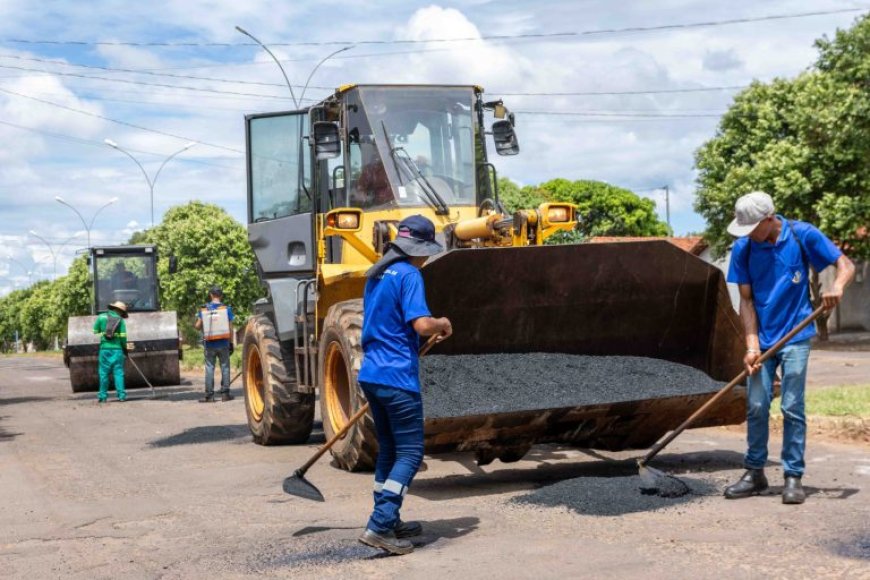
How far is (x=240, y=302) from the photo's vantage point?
57.1 meters

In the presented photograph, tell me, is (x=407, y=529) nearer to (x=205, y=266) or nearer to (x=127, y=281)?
(x=127, y=281)

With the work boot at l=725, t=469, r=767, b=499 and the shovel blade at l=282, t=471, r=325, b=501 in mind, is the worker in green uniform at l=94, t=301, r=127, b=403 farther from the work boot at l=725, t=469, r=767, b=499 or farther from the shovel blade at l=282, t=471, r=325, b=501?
the work boot at l=725, t=469, r=767, b=499

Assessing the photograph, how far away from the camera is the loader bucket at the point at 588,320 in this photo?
7.86 metres

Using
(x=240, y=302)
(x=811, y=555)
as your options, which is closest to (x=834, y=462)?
(x=811, y=555)

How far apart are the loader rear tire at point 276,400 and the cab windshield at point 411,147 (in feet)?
6.91

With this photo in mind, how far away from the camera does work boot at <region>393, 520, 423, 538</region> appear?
6168mm

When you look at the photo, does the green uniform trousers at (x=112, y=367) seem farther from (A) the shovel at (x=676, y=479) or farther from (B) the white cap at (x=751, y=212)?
(B) the white cap at (x=751, y=212)

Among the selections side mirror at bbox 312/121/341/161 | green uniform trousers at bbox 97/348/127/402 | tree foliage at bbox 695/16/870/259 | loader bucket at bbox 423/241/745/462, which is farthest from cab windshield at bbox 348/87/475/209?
tree foliage at bbox 695/16/870/259

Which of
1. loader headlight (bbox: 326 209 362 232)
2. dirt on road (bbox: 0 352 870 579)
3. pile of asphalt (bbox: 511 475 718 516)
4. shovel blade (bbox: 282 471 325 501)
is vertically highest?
loader headlight (bbox: 326 209 362 232)

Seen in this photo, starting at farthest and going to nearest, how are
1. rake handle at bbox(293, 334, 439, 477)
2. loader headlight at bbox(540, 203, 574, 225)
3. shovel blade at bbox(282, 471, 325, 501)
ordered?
1. loader headlight at bbox(540, 203, 574, 225)
2. shovel blade at bbox(282, 471, 325, 501)
3. rake handle at bbox(293, 334, 439, 477)

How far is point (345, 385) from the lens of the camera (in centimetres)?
916

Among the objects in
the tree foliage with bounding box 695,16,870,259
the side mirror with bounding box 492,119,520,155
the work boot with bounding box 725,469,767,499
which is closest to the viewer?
the work boot with bounding box 725,469,767,499

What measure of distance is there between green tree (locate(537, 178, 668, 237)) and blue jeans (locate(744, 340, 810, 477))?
64.3m

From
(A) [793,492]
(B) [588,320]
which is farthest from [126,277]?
(A) [793,492]
